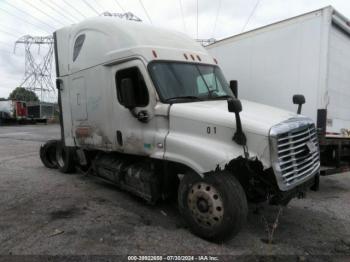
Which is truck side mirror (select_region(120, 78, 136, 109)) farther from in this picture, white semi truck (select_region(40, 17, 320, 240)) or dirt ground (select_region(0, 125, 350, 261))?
dirt ground (select_region(0, 125, 350, 261))

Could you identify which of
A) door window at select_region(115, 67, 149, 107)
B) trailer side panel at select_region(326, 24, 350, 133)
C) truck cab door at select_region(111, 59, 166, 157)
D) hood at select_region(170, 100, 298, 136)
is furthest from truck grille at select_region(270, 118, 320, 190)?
door window at select_region(115, 67, 149, 107)

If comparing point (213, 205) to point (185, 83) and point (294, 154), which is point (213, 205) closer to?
point (294, 154)

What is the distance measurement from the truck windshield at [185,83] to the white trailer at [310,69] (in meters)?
1.42

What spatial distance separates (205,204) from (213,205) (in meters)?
0.12

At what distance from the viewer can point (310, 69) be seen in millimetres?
5906

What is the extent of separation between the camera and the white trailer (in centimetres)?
580

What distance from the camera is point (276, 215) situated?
5.30 metres

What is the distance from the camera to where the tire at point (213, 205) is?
3.91m

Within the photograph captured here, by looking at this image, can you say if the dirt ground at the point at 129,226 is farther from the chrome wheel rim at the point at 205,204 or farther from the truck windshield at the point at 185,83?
the truck windshield at the point at 185,83

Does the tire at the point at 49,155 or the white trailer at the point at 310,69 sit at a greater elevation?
the white trailer at the point at 310,69

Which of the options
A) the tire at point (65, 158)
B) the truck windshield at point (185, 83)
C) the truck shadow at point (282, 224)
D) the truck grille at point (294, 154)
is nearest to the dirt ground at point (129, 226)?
the truck shadow at point (282, 224)

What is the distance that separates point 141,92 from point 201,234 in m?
2.27

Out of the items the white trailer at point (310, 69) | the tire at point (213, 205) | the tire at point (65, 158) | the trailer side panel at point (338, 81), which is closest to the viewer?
the tire at point (213, 205)

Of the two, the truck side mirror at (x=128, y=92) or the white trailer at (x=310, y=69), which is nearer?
the truck side mirror at (x=128, y=92)
